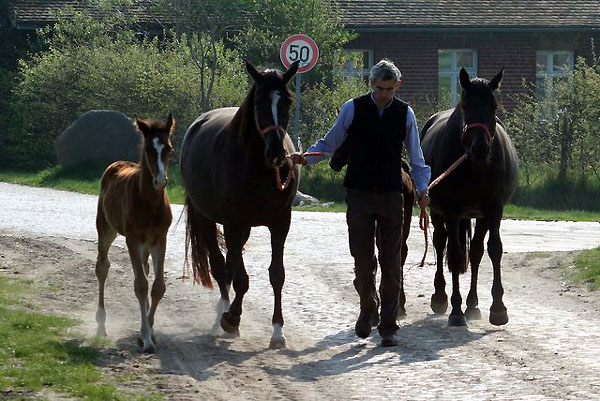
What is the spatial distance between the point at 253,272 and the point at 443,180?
3.63 meters

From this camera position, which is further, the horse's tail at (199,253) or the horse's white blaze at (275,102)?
the horse's tail at (199,253)

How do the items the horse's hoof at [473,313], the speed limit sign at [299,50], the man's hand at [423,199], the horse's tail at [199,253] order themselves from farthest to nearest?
the speed limit sign at [299,50] < the horse's tail at [199,253] < the horse's hoof at [473,313] < the man's hand at [423,199]

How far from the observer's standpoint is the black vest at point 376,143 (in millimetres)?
10398

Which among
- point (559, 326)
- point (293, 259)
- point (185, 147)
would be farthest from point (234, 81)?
point (559, 326)

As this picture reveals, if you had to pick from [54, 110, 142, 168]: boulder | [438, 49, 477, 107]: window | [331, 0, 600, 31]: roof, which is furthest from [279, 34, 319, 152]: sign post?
[438, 49, 477, 107]: window

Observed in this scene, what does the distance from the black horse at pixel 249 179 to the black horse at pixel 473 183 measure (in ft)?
5.36

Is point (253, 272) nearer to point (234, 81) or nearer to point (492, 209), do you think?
point (492, 209)

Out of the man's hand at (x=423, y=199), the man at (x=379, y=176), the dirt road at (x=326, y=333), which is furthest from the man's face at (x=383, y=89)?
the dirt road at (x=326, y=333)

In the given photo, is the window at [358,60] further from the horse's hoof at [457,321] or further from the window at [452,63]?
the horse's hoof at [457,321]

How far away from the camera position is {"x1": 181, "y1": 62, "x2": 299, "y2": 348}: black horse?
34.2 feet

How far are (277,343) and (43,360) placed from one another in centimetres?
192

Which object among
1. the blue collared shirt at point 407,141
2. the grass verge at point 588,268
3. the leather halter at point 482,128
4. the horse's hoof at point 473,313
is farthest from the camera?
the grass verge at point 588,268

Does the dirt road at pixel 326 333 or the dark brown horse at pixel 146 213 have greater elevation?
the dark brown horse at pixel 146 213

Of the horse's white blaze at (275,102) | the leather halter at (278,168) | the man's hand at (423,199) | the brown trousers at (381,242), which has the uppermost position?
the horse's white blaze at (275,102)
